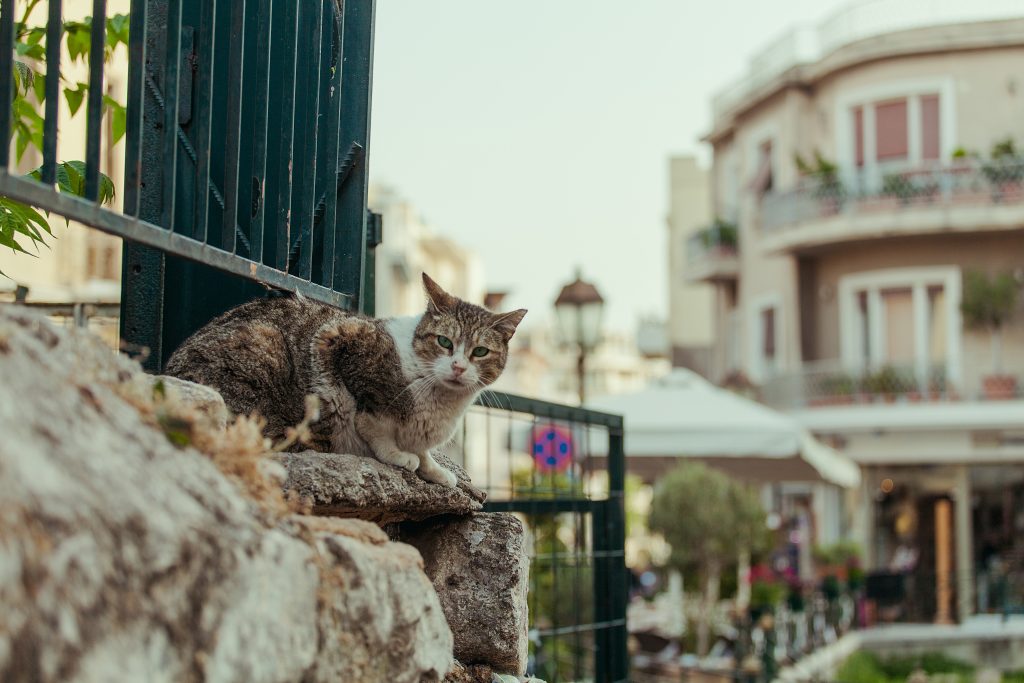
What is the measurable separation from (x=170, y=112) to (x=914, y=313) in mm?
25525

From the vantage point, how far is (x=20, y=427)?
1.56 meters

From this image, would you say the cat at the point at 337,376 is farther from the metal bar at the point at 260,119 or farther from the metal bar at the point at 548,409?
the metal bar at the point at 548,409

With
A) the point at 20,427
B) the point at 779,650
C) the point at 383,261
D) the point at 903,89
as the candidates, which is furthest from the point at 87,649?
the point at 383,261

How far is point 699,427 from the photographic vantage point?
42.7ft

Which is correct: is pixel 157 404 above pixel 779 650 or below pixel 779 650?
above

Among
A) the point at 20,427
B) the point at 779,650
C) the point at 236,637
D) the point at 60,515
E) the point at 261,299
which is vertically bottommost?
the point at 779,650

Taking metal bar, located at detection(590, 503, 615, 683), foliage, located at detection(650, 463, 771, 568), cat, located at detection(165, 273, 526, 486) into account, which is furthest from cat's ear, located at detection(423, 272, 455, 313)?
foliage, located at detection(650, 463, 771, 568)

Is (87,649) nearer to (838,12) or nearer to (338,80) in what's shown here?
(338,80)

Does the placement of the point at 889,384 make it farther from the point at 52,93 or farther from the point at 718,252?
the point at 52,93

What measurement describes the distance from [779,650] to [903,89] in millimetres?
15117

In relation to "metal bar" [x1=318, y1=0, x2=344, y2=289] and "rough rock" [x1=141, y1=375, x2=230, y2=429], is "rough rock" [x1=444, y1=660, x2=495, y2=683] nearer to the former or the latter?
"rough rock" [x1=141, y1=375, x2=230, y2=429]

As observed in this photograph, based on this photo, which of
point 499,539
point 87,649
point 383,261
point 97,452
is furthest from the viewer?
point 383,261

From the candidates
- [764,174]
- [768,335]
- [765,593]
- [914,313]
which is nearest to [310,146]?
[765,593]

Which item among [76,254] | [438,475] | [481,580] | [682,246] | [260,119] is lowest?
[481,580]
